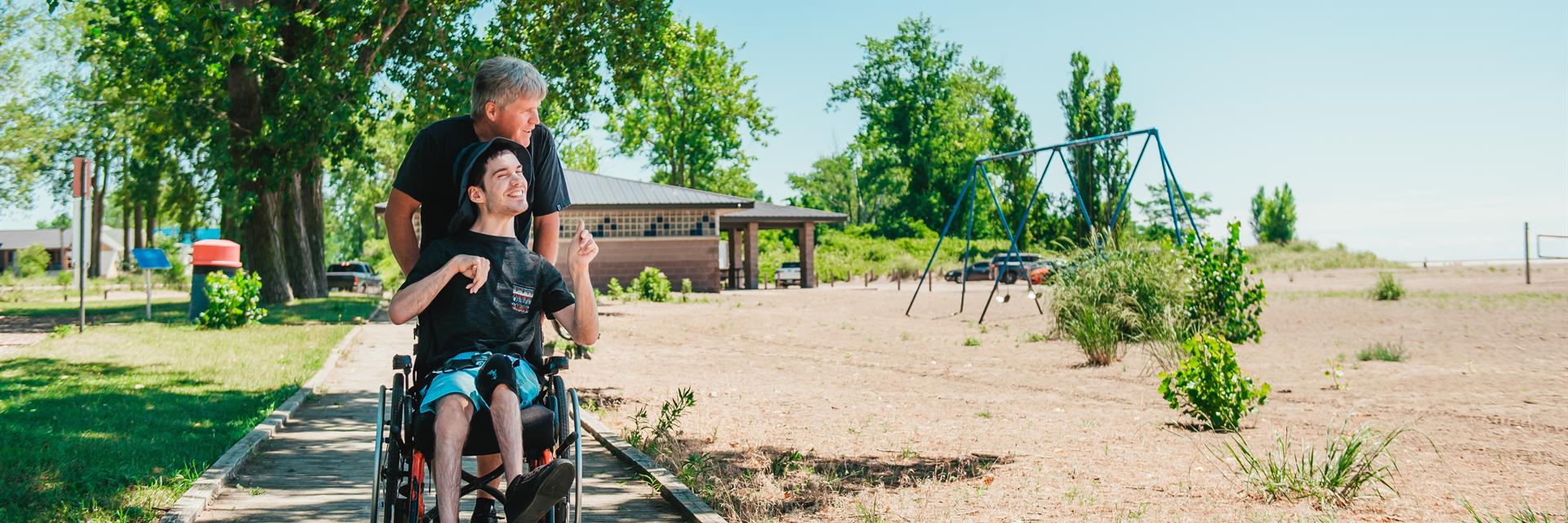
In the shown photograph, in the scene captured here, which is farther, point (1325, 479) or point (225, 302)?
point (225, 302)

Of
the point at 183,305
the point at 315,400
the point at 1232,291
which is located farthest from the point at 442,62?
the point at 1232,291

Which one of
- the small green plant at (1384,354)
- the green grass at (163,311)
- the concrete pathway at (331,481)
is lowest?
the concrete pathway at (331,481)

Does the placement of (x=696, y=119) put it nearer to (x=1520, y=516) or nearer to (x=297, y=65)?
(x=297, y=65)

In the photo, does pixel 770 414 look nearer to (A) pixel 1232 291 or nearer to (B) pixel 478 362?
(B) pixel 478 362

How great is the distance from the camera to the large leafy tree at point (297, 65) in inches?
688

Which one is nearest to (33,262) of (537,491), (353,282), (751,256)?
(353,282)

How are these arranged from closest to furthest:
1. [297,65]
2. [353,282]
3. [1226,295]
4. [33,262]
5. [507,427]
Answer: [507,427] < [1226,295] < [297,65] < [353,282] < [33,262]

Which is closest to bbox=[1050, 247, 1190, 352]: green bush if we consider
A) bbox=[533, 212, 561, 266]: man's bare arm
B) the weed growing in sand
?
the weed growing in sand

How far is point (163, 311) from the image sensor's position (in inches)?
852

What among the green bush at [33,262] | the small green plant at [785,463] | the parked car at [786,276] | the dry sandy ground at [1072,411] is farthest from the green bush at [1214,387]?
the green bush at [33,262]

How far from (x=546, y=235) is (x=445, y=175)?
0.40 metres

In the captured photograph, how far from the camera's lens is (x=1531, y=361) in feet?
37.6

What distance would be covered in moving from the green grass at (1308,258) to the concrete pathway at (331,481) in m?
43.7

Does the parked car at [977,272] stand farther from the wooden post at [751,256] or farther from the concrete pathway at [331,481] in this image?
the concrete pathway at [331,481]
